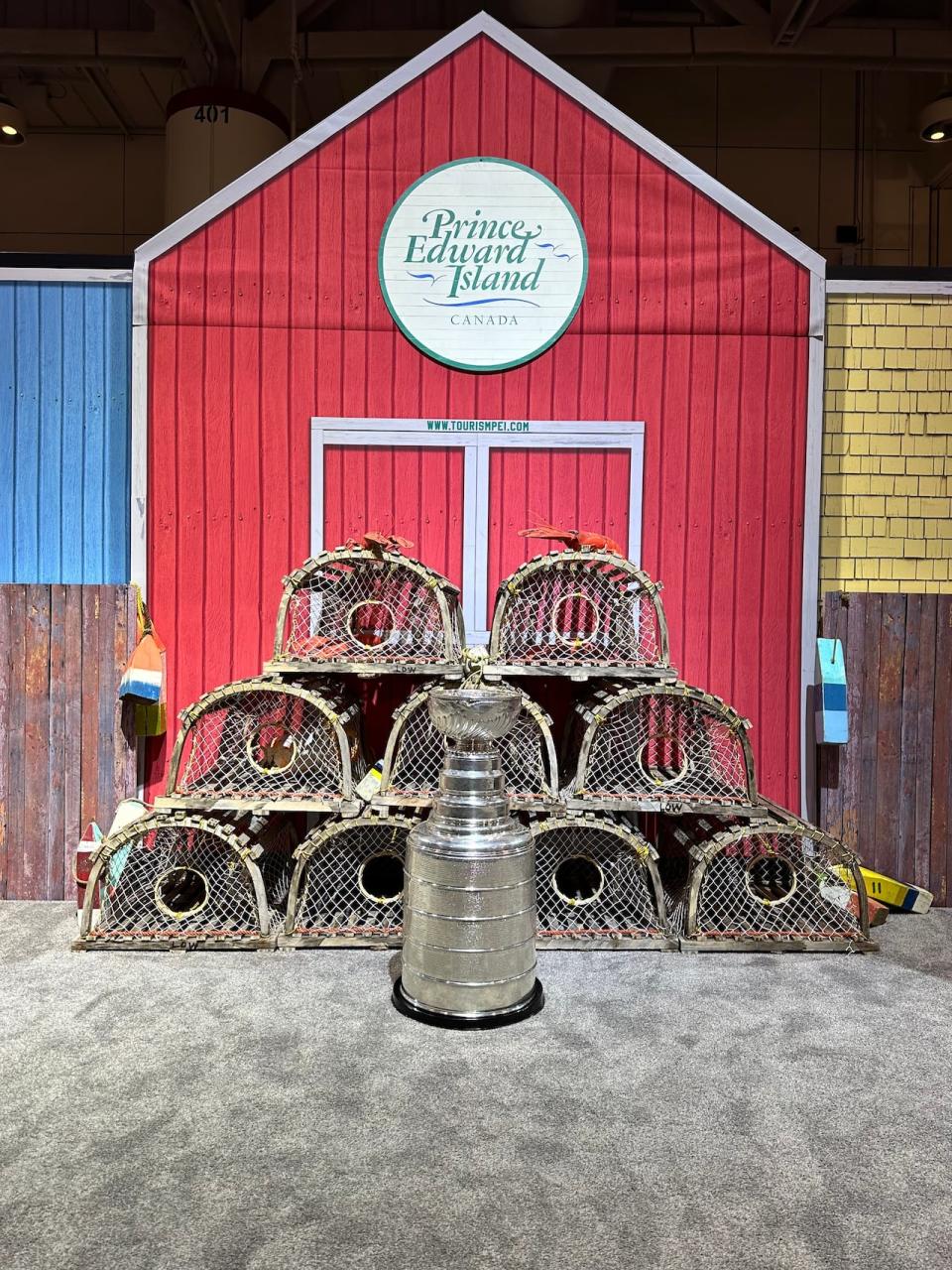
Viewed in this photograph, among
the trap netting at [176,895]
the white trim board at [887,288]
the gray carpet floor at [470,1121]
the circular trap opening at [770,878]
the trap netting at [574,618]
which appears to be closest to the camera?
the gray carpet floor at [470,1121]

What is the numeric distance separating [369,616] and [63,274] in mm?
2940

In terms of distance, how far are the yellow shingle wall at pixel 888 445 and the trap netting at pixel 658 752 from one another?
1506 mm

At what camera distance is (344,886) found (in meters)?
4.34

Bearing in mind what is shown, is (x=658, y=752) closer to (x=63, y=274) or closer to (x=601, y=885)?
(x=601, y=885)

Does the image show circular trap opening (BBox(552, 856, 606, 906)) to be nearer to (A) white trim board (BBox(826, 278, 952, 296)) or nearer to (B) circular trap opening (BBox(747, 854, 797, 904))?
(B) circular trap opening (BBox(747, 854, 797, 904))

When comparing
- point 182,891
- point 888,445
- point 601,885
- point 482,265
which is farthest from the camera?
point 888,445

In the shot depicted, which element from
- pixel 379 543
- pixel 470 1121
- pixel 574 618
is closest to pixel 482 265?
pixel 379 543

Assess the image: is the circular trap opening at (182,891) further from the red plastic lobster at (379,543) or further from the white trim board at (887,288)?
the white trim board at (887,288)

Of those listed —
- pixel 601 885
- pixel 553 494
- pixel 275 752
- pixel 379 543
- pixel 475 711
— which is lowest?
pixel 601 885

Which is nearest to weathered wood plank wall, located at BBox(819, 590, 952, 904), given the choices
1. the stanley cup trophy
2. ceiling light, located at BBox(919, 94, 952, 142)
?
the stanley cup trophy

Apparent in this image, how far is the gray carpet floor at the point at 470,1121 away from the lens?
2146mm

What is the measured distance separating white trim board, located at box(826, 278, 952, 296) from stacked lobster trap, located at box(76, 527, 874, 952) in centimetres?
244

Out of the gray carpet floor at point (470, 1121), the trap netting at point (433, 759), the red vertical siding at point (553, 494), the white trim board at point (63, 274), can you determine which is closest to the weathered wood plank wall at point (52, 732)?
the gray carpet floor at point (470, 1121)

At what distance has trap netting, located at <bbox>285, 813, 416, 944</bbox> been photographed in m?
4.06
